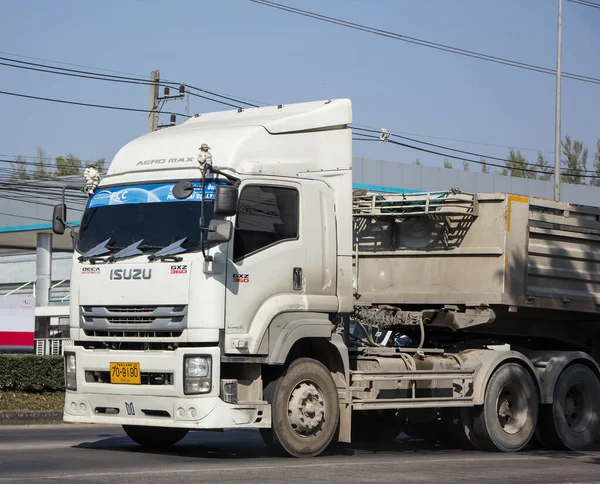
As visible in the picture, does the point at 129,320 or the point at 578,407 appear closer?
the point at 129,320

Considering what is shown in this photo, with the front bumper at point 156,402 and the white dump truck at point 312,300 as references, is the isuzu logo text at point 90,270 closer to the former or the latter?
the white dump truck at point 312,300

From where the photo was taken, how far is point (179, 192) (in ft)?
34.8

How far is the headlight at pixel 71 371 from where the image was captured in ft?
36.3

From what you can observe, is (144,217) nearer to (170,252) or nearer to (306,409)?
(170,252)

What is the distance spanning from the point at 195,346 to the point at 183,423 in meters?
0.76

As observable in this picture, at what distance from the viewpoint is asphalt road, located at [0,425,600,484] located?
9.16 meters

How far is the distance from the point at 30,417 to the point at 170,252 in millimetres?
8403

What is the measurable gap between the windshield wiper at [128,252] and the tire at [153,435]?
8.12 ft

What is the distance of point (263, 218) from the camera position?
427 inches

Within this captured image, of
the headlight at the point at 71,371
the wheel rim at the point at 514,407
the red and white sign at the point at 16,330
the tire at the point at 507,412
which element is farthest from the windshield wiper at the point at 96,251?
the red and white sign at the point at 16,330

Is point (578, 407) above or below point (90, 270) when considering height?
below

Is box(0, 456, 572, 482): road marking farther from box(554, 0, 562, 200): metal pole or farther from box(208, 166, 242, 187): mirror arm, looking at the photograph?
box(554, 0, 562, 200): metal pole

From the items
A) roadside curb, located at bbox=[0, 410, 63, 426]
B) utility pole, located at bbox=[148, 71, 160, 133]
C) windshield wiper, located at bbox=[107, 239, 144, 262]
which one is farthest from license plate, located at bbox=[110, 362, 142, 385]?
utility pole, located at bbox=[148, 71, 160, 133]

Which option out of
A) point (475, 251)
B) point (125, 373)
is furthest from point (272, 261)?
point (475, 251)
